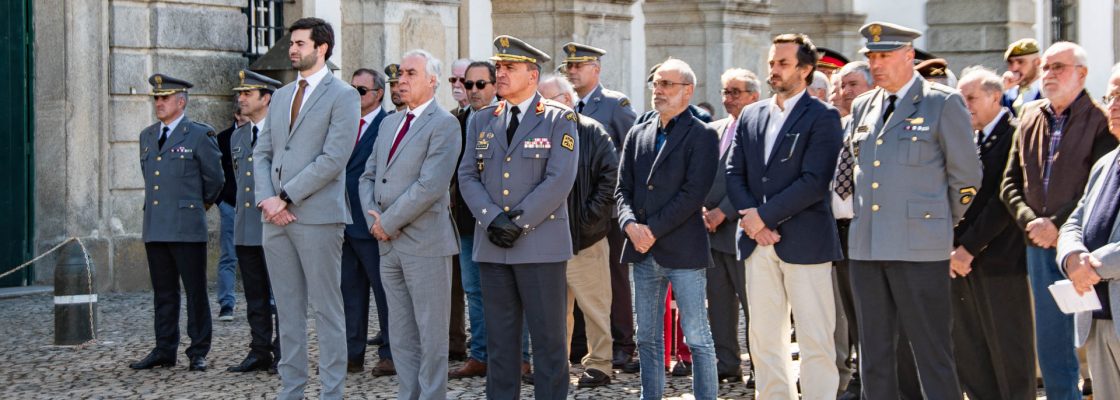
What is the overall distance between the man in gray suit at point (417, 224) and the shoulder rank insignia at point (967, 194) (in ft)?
7.50

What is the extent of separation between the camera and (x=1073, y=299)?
230 inches

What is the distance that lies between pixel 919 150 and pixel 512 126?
185 cm

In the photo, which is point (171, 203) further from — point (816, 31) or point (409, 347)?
point (816, 31)

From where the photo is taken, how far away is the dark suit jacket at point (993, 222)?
24.1ft

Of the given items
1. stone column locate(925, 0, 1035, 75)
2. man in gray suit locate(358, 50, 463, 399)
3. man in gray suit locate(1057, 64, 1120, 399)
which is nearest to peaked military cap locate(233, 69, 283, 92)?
man in gray suit locate(358, 50, 463, 399)

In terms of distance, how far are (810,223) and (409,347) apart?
6.40 feet

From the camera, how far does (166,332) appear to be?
9.23 metres

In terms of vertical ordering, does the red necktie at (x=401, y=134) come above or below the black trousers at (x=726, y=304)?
above

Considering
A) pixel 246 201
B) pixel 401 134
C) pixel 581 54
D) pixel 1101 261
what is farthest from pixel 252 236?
pixel 1101 261

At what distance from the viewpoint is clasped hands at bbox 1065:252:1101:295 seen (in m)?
5.75

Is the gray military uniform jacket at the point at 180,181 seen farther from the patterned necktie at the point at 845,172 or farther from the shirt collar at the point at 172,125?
the patterned necktie at the point at 845,172

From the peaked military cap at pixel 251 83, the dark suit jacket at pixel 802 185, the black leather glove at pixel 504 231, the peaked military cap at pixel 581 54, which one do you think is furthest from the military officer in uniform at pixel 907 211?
the peaked military cap at pixel 251 83

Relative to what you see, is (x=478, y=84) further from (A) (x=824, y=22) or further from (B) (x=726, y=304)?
(A) (x=824, y=22)

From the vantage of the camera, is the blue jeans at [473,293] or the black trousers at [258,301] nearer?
the blue jeans at [473,293]
